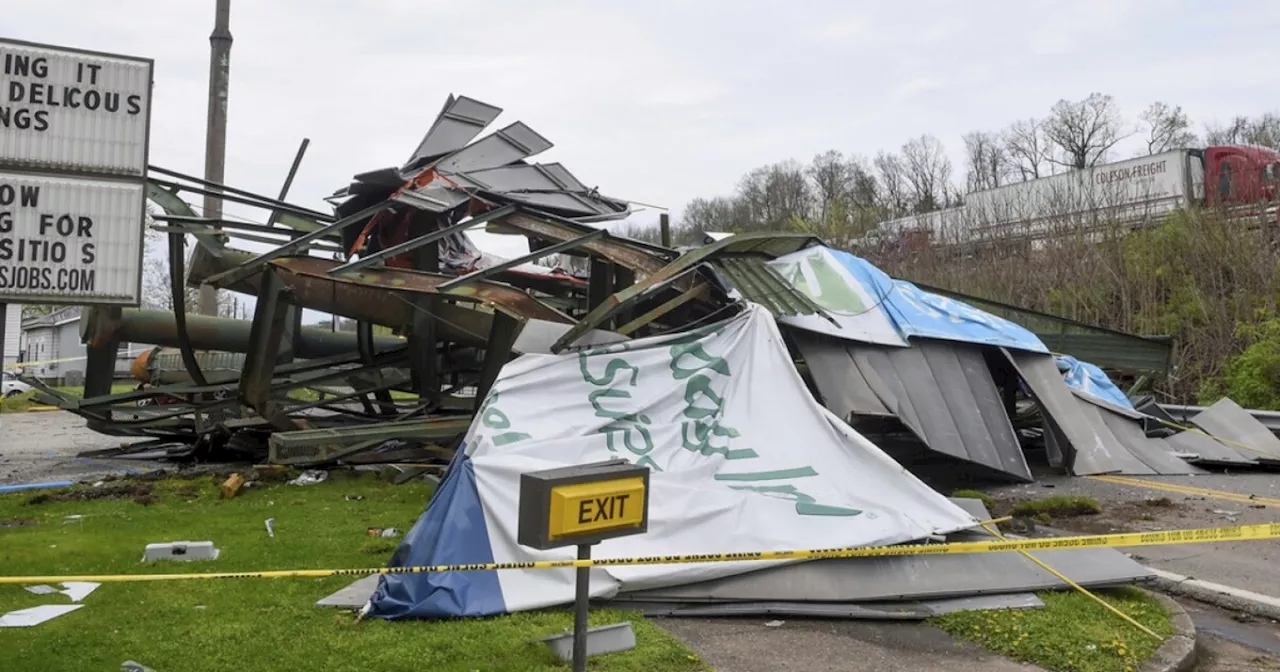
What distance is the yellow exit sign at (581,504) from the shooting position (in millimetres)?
3699

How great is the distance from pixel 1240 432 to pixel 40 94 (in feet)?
44.9

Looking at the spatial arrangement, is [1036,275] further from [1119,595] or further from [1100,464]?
[1119,595]

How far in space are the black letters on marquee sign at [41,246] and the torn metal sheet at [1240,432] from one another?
41.2ft

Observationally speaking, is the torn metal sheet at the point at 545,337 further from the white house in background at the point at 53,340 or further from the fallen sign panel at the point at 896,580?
the white house in background at the point at 53,340

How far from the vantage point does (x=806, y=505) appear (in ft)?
20.8

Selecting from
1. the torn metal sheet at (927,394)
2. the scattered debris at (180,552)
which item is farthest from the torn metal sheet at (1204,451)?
the scattered debris at (180,552)

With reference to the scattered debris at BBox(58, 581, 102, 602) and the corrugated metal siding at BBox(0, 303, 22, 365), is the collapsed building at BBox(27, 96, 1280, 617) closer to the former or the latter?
the scattered debris at BBox(58, 581, 102, 602)

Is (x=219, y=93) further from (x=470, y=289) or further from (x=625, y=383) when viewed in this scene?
(x=625, y=383)

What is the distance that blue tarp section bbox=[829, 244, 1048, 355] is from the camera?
34.6 ft

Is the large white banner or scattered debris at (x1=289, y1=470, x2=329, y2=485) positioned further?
scattered debris at (x1=289, y1=470, x2=329, y2=485)

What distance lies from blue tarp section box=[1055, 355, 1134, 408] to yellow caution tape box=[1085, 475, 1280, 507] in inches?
63.6

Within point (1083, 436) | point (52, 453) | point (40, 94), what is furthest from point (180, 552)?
point (52, 453)

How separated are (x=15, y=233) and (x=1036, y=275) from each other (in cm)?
2207

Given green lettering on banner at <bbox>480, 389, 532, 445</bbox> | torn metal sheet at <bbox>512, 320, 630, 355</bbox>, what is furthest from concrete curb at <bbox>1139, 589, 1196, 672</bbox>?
torn metal sheet at <bbox>512, 320, 630, 355</bbox>
